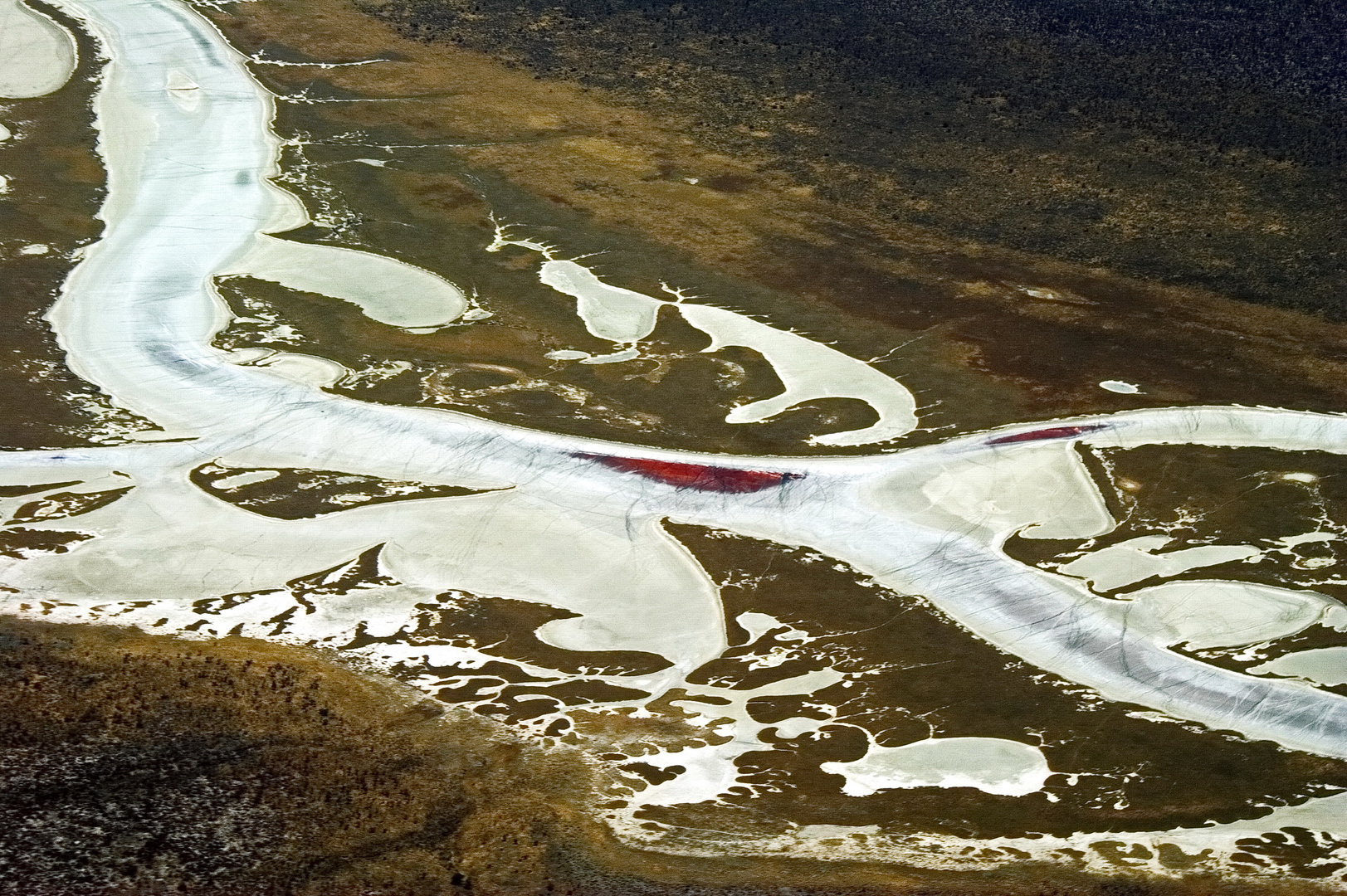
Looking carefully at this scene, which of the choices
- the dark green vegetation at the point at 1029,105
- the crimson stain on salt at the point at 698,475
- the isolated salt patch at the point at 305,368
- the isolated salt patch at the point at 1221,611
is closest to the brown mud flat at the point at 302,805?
the isolated salt patch at the point at 1221,611

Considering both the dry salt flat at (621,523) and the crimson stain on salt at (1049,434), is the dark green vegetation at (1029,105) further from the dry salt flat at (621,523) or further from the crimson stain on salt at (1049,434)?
the dry salt flat at (621,523)

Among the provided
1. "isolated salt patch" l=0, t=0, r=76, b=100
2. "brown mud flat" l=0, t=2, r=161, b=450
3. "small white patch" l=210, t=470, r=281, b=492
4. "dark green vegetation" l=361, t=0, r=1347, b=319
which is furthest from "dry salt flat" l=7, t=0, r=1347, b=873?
"isolated salt patch" l=0, t=0, r=76, b=100

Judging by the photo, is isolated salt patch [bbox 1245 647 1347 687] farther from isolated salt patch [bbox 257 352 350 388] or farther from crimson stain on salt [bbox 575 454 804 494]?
isolated salt patch [bbox 257 352 350 388]

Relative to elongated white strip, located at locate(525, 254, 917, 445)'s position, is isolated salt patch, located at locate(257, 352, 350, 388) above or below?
below

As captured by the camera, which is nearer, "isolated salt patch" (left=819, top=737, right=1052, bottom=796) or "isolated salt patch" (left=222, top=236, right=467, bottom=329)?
"isolated salt patch" (left=819, top=737, right=1052, bottom=796)

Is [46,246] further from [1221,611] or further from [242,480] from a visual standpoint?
[1221,611]

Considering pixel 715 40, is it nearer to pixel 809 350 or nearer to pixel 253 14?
pixel 253 14

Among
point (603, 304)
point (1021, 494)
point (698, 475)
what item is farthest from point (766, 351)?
point (1021, 494)
